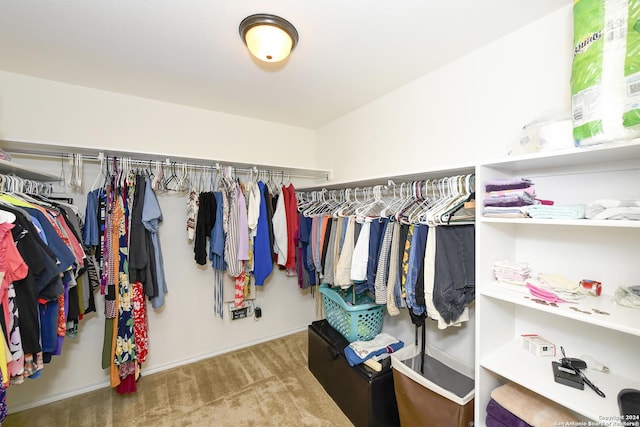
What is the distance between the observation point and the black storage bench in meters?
1.58

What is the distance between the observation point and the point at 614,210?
90 centimetres

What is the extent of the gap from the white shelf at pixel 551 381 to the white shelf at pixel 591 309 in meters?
0.28

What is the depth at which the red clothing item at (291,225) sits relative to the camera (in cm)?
240

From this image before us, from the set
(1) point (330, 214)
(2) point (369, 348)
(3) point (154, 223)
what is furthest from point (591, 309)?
(3) point (154, 223)

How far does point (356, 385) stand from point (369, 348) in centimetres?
24

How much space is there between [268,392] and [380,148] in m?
2.17

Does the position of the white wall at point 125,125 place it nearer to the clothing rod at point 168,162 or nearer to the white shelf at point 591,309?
the clothing rod at point 168,162

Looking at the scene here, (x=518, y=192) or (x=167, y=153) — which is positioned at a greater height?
(x=167, y=153)

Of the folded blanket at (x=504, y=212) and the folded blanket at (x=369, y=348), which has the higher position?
the folded blanket at (x=504, y=212)

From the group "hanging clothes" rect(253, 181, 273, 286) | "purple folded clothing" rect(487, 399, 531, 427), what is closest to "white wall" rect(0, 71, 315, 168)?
"hanging clothes" rect(253, 181, 273, 286)

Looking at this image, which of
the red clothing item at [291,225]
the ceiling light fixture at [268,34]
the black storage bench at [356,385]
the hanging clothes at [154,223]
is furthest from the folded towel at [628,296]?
the hanging clothes at [154,223]

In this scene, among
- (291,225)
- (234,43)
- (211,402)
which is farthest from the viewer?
(291,225)

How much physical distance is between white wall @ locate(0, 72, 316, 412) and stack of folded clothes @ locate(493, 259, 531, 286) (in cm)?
212

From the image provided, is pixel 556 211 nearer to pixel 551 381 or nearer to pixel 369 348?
pixel 551 381
